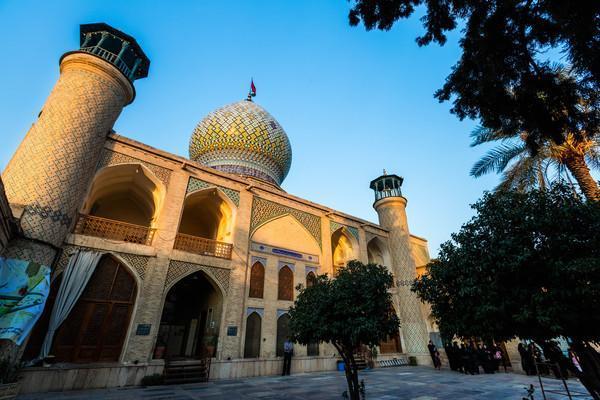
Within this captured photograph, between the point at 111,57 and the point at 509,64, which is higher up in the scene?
the point at 111,57

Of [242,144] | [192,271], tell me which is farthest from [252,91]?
[192,271]

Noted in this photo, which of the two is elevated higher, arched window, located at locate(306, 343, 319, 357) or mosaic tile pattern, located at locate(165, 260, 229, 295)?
mosaic tile pattern, located at locate(165, 260, 229, 295)

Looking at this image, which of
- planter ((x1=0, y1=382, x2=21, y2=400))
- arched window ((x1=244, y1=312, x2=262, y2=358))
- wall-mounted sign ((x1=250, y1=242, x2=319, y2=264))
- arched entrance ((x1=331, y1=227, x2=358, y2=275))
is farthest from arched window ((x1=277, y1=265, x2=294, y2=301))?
planter ((x1=0, y1=382, x2=21, y2=400))

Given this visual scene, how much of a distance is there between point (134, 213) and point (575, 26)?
13.9 meters

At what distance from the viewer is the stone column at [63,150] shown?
7.23 meters

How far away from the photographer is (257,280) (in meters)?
11.2

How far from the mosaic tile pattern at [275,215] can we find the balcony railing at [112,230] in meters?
3.87

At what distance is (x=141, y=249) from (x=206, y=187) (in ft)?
11.2

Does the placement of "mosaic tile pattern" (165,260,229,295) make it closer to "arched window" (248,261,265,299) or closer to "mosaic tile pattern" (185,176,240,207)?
"arched window" (248,261,265,299)

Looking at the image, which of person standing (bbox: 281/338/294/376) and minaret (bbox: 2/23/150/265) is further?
person standing (bbox: 281/338/294/376)

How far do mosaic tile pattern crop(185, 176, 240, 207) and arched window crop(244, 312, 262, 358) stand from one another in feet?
14.4

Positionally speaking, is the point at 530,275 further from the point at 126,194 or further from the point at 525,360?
the point at 126,194

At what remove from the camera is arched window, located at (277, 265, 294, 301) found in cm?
1175

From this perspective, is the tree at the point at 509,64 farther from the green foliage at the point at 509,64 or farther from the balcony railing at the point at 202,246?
the balcony railing at the point at 202,246
